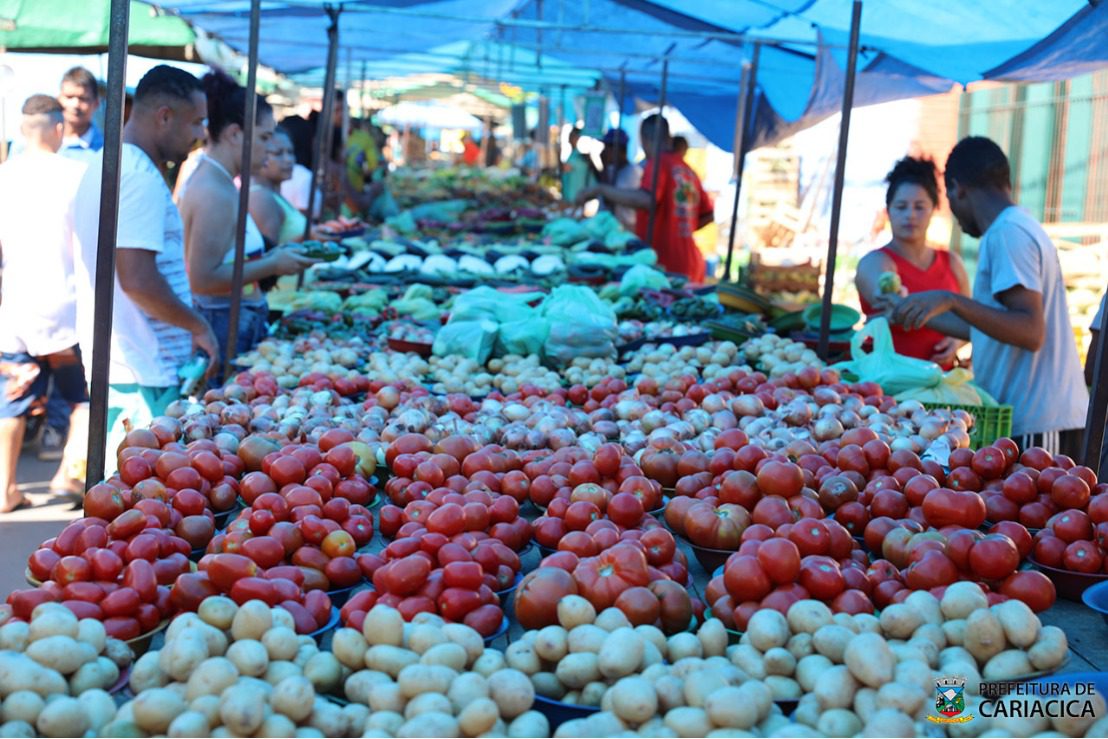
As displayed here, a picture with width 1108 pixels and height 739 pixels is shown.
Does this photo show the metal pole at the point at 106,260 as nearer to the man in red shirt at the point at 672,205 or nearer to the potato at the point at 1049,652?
the potato at the point at 1049,652

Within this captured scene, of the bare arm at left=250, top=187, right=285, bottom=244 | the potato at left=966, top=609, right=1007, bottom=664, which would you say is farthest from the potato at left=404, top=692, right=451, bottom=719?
the bare arm at left=250, top=187, right=285, bottom=244

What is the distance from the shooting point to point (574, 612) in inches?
72.6

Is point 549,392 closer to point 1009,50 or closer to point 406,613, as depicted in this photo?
point 406,613

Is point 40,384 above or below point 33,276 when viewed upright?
below

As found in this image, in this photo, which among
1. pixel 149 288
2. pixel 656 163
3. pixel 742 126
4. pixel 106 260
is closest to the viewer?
pixel 106 260

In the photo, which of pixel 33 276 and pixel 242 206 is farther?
pixel 33 276

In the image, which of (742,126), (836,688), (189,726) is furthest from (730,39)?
(189,726)

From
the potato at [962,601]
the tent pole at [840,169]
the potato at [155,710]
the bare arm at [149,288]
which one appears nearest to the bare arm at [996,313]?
the tent pole at [840,169]

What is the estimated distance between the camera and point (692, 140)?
25.6 meters

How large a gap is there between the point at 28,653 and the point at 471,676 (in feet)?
2.30

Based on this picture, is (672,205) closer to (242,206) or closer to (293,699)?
(242,206)

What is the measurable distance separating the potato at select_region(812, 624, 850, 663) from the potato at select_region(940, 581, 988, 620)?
24 cm

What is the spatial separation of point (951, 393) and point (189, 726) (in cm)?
339

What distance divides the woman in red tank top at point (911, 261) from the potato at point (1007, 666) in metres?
3.72
